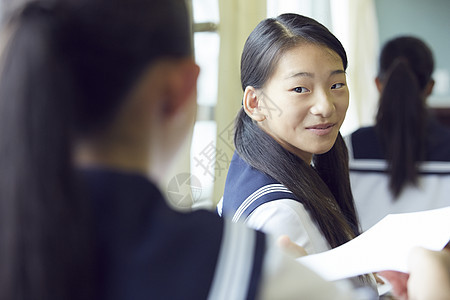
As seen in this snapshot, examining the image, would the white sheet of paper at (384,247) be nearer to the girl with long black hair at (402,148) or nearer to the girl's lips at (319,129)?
the girl's lips at (319,129)

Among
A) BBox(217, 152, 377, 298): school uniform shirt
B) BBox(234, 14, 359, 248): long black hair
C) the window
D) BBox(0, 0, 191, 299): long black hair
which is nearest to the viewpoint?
BBox(0, 0, 191, 299): long black hair

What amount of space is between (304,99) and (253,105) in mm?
116

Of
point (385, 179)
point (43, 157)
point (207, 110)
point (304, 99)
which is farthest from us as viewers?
point (385, 179)

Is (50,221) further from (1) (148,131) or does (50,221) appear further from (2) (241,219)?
(2) (241,219)

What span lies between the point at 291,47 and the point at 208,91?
0.71m

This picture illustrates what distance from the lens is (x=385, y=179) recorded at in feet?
6.16

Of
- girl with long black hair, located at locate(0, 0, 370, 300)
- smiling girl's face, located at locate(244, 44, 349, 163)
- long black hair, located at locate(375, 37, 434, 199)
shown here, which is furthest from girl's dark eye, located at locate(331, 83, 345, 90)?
long black hair, located at locate(375, 37, 434, 199)

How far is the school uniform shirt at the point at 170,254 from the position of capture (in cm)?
42

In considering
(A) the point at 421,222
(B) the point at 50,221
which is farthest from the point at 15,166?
(A) the point at 421,222

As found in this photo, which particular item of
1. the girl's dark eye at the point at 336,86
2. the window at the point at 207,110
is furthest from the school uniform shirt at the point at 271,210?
the window at the point at 207,110

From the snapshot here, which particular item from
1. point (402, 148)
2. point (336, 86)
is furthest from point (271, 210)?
point (402, 148)

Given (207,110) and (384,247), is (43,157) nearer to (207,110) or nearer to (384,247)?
(384,247)

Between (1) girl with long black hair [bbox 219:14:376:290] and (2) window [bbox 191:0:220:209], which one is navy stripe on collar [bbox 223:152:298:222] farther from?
(2) window [bbox 191:0:220:209]

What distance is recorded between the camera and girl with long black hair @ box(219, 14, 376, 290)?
987mm
